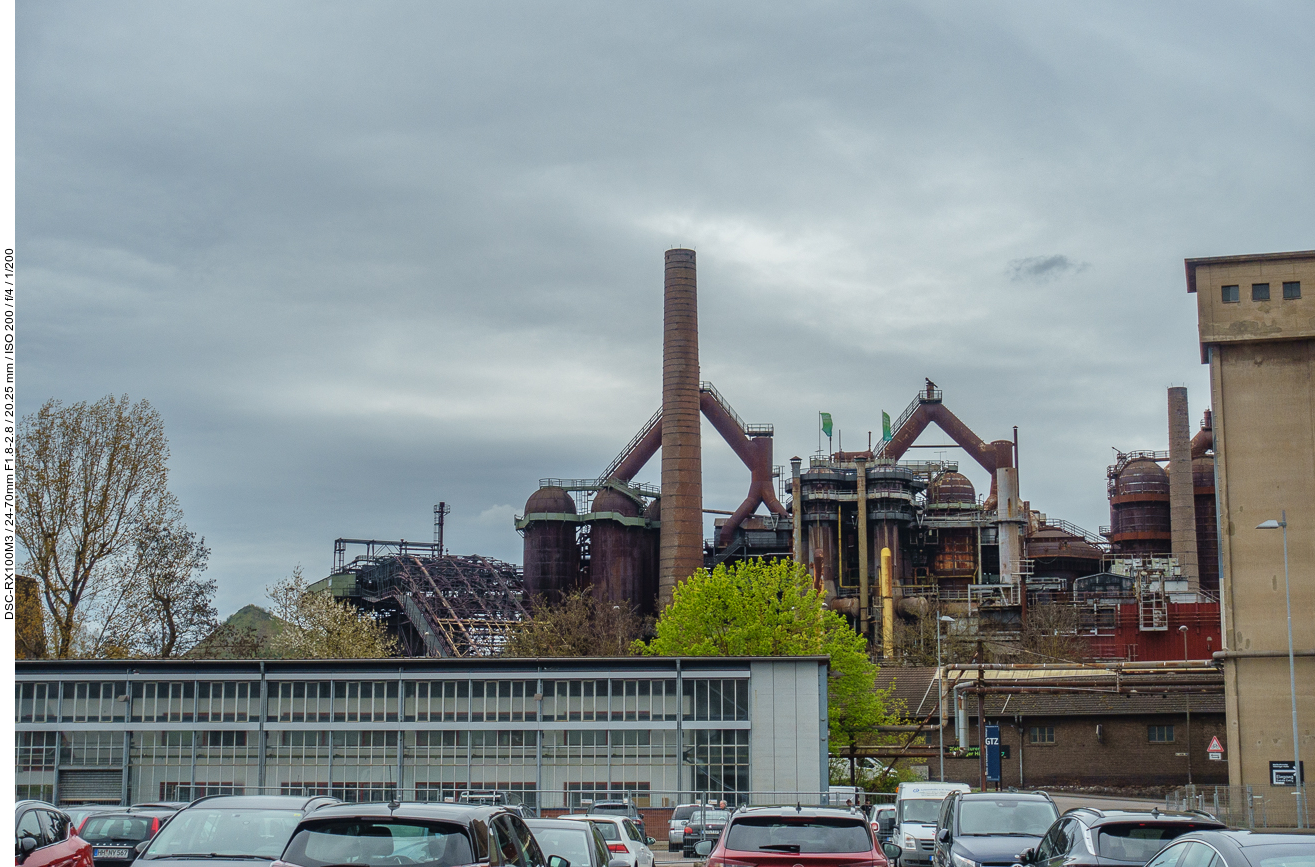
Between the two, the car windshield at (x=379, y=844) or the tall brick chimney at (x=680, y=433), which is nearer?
the car windshield at (x=379, y=844)

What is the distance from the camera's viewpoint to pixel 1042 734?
196ft

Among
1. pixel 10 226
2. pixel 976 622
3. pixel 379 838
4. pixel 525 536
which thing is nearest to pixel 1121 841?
pixel 379 838

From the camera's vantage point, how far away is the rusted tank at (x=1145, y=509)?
100438mm

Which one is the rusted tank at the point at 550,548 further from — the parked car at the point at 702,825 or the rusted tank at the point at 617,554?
the parked car at the point at 702,825

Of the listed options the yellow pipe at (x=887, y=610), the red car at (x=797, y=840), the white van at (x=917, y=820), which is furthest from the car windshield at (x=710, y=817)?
the yellow pipe at (x=887, y=610)

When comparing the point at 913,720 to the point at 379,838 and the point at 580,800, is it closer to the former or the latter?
the point at 580,800

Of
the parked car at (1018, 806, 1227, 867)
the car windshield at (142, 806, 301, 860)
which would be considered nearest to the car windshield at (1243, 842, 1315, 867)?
the parked car at (1018, 806, 1227, 867)

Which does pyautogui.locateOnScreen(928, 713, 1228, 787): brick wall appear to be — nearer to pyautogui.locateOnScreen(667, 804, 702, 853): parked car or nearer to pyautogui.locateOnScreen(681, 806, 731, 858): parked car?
pyautogui.locateOnScreen(667, 804, 702, 853): parked car

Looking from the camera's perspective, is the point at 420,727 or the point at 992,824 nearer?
the point at 992,824

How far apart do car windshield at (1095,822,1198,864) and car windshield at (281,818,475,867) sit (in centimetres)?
675

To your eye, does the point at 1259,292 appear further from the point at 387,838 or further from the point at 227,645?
the point at 227,645

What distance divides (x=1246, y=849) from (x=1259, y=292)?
130 feet

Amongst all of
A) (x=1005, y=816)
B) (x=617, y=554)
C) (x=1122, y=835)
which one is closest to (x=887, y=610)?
(x=617, y=554)

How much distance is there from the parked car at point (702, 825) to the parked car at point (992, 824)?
929 centimetres
